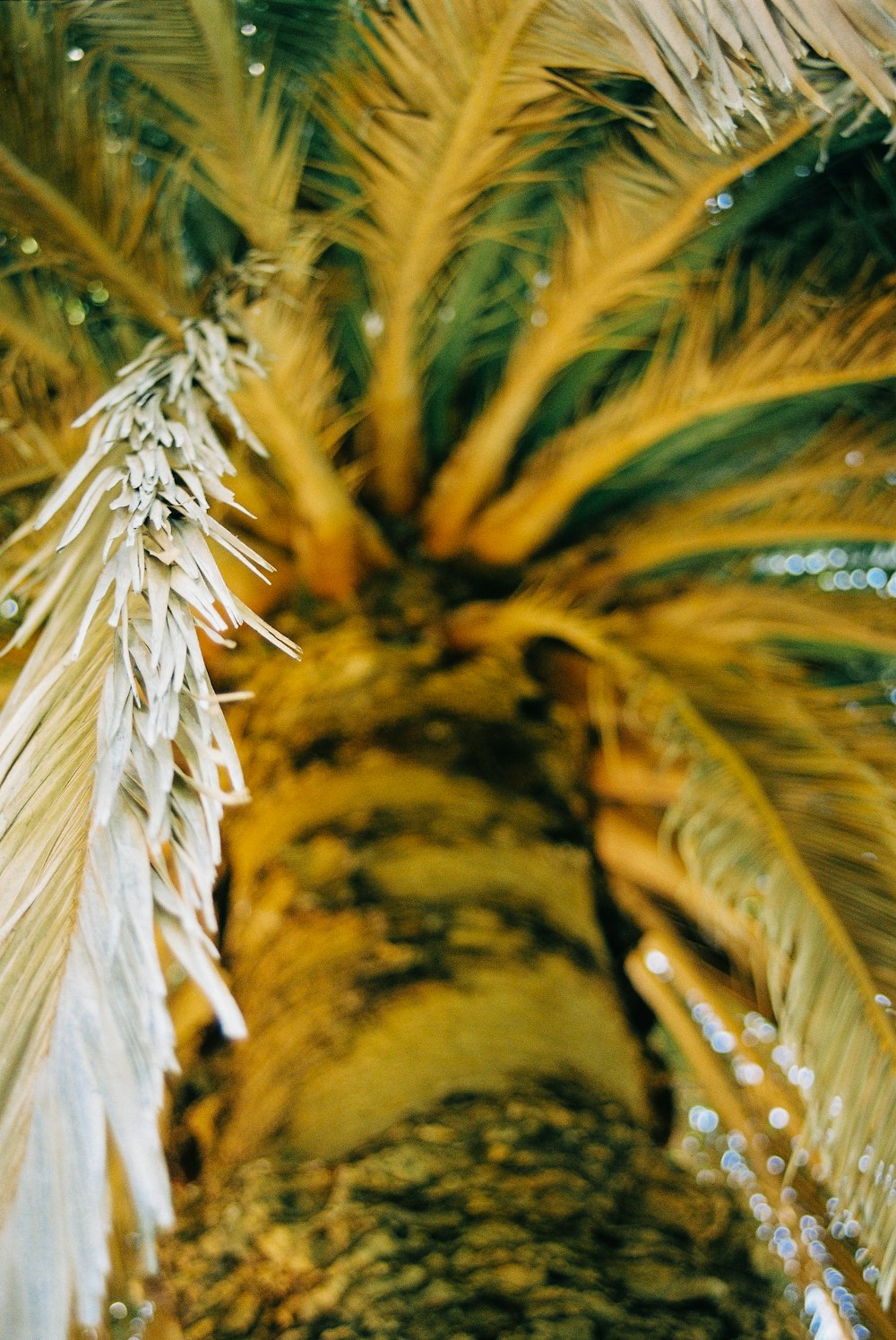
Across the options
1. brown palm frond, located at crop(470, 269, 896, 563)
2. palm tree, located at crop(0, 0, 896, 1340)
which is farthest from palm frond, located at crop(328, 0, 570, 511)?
brown palm frond, located at crop(470, 269, 896, 563)

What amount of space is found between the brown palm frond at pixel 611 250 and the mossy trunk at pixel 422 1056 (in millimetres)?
428

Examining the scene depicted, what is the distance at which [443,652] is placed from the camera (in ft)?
8.87

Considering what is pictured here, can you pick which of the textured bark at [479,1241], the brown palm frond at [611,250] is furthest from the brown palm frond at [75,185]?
the textured bark at [479,1241]

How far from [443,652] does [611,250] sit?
0.98 meters

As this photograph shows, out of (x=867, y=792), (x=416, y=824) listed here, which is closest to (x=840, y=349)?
(x=867, y=792)

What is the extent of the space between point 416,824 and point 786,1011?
2.65ft

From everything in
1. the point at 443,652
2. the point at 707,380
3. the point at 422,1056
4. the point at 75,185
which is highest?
the point at 75,185

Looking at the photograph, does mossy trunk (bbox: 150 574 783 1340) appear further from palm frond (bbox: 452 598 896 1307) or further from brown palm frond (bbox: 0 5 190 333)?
brown palm frond (bbox: 0 5 190 333)

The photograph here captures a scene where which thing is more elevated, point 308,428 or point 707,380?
point 308,428

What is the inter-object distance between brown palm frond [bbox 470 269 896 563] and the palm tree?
0.05ft

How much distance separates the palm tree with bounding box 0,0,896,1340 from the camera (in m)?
1.36

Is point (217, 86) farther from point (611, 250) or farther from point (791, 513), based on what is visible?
point (791, 513)

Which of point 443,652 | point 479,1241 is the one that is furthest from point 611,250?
point 479,1241

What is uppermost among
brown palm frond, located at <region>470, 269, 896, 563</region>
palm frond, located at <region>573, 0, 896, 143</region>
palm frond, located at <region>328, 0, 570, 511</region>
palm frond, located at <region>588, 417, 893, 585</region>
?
palm frond, located at <region>328, 0, 570, 511</region>
